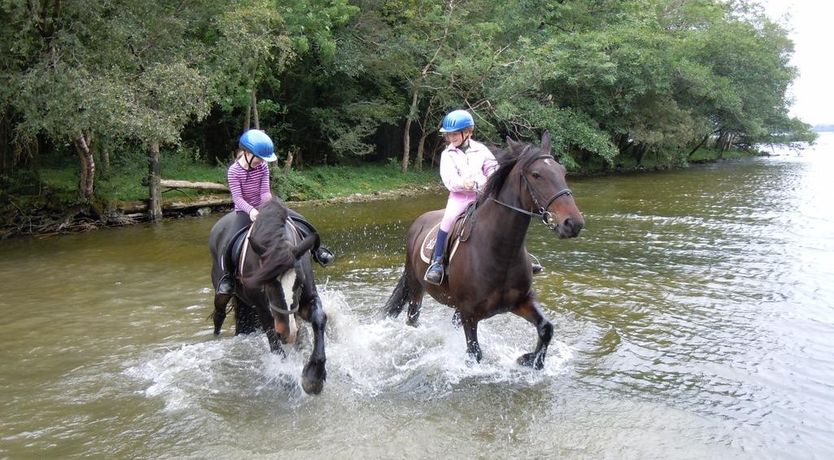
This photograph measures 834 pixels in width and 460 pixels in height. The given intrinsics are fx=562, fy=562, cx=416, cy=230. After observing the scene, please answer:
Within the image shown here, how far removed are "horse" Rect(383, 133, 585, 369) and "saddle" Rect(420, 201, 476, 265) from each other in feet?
0.08

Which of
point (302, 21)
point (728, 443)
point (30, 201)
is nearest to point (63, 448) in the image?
point (728, 443)

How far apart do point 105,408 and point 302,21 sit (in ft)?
65.3

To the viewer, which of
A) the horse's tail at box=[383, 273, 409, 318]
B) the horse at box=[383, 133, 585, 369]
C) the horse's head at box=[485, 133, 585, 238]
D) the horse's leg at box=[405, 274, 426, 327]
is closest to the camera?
the horse's head at box=[485, 133, 585, 238]

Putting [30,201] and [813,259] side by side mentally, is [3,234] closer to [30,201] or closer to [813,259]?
[30,201]

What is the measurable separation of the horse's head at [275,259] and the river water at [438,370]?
1.15 meters

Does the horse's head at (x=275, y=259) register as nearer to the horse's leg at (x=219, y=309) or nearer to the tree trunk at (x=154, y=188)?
the horse's leg at (x=219, y=309)

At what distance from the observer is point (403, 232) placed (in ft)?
52.0

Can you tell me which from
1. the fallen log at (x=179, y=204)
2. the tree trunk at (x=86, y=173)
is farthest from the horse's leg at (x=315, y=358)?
the fallen log at (x=179, y=204)

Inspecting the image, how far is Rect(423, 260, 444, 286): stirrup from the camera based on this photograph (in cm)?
631

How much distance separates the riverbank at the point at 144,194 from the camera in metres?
16.4

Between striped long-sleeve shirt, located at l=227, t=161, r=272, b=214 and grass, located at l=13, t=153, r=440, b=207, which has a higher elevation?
striped long-sleeve shirt, located at l=227, t=161, r=272, b=214

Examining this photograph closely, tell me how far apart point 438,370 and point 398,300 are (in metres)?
1.66

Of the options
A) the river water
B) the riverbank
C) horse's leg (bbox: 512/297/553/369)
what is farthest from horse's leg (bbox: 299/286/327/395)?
the riverbank

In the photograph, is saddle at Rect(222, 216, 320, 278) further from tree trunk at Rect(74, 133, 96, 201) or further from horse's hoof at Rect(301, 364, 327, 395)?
tree trunk at Rect(74, 133, 96, 201)
